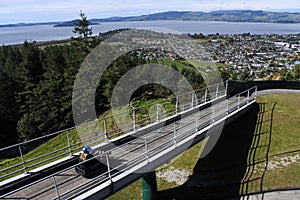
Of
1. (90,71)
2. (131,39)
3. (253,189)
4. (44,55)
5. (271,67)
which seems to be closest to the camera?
(253,189)

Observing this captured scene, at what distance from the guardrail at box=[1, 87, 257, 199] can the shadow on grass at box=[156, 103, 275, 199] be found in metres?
1.51

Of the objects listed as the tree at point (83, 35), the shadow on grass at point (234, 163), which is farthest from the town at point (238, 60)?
the shadow on grass at point (234, 163)

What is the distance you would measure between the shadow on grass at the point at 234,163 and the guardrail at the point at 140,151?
1.51 metres

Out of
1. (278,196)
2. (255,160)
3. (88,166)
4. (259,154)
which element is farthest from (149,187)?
(259,154)

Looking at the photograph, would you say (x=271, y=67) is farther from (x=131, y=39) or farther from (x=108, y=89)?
(x=108, y=89)

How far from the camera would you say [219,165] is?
12680 mm

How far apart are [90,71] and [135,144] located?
20.0m

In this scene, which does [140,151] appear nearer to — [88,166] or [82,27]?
[88,166]

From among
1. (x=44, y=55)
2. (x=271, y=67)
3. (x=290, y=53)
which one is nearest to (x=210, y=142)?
(x=44, y=55)

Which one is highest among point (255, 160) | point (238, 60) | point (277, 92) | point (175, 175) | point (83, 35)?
point (83, 35)

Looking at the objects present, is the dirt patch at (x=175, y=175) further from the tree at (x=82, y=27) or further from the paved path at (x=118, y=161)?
the tree at (x=82, y=27)

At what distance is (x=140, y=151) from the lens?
9.00m

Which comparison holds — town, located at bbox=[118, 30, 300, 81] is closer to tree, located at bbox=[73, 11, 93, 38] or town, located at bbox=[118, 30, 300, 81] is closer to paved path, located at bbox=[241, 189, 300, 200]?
tree, located at bbox=[73, 11, 93, 38]

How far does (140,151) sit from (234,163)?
5.90 meters
